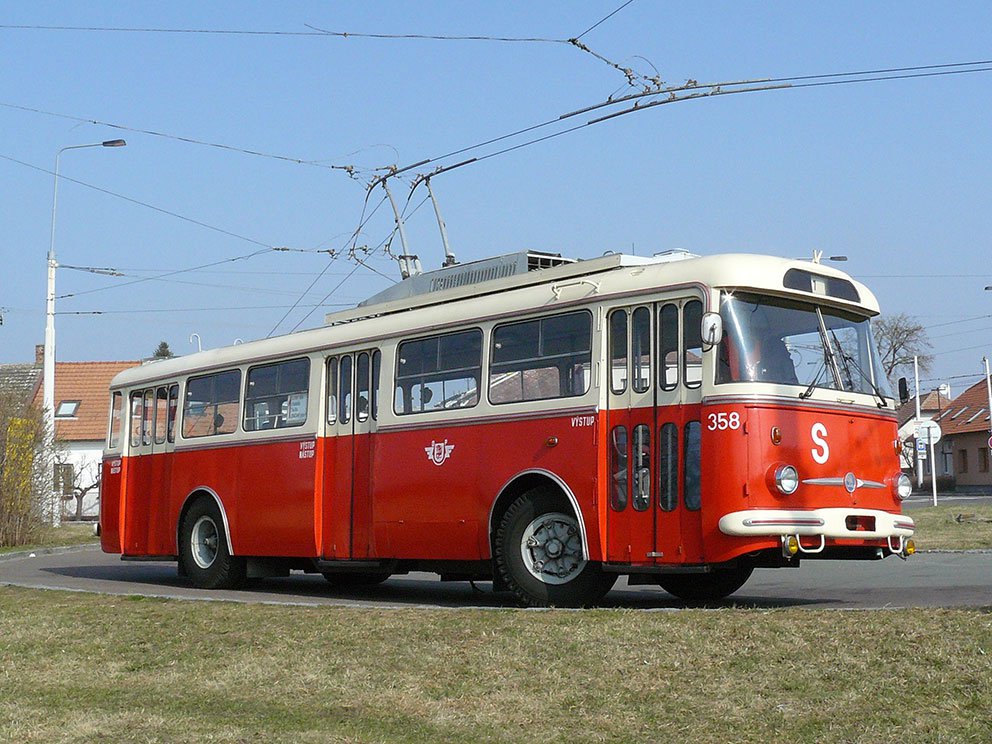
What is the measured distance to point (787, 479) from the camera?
11.6 metres

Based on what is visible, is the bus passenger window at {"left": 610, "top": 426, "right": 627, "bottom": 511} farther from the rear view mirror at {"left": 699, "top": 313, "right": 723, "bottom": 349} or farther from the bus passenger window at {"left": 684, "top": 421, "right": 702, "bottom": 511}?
the rear view mirror at {"left": 699, "top": 313, "right": 723, "bottom": 349}

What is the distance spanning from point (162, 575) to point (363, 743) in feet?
46.8

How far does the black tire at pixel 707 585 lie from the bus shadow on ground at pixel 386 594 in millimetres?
127

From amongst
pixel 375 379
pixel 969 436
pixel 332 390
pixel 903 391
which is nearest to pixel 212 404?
pixel 332 390

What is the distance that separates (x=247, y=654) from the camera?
10.1 meters

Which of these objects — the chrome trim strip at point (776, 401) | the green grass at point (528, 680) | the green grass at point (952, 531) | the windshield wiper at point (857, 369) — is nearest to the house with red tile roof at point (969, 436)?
the green grass at point (952, 531)

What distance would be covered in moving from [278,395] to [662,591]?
4.97 meters

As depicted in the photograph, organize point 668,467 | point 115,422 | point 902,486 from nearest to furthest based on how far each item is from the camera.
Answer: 1. point 668,467
2. point 902,486
3. point 115,422

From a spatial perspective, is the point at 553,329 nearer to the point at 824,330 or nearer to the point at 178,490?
the point at 824,330

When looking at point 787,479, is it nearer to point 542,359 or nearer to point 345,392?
point 542,359

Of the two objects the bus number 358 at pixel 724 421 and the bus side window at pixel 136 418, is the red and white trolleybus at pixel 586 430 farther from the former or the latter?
the bus side window at pixel 136 418

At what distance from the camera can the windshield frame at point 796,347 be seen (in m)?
11.8

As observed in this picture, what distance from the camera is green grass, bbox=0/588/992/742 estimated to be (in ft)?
23.9

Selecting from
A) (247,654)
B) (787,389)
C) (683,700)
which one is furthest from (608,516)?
(683,700)
